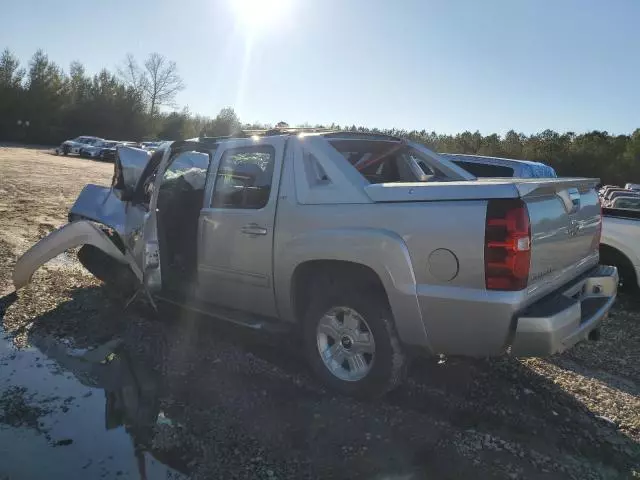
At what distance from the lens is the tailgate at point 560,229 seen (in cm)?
334

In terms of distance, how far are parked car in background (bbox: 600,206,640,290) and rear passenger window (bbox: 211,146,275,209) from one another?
484 centimetres

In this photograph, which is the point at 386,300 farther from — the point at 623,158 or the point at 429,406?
the point at 623,158

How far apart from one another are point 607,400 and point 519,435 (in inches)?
43.3

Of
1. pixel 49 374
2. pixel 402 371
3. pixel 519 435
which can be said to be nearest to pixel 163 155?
pixel 49 374

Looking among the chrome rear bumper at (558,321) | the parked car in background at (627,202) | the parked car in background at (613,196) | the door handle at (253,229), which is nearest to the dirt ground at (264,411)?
the chrome rear bumper at (558,321)

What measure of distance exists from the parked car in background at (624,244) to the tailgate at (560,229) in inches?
109

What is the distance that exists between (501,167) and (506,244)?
613cm

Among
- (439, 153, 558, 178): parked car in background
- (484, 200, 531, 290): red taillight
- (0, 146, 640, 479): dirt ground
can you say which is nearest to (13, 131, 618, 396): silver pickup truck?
(484, 200, 531, 290): red taillight

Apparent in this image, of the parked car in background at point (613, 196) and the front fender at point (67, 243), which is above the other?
the parked car in background at point (613, 196)

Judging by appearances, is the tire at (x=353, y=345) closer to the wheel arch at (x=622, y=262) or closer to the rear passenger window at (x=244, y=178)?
the rear passenger window at (x=244, y=178)

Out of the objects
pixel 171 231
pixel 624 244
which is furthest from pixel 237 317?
pixel 624 244

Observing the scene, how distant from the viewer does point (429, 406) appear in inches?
154

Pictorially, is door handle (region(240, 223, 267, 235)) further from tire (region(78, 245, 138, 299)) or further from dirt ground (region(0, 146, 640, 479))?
tire (region(78, 245, 138, 299))

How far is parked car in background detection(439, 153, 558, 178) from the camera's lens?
8562 millimetres
